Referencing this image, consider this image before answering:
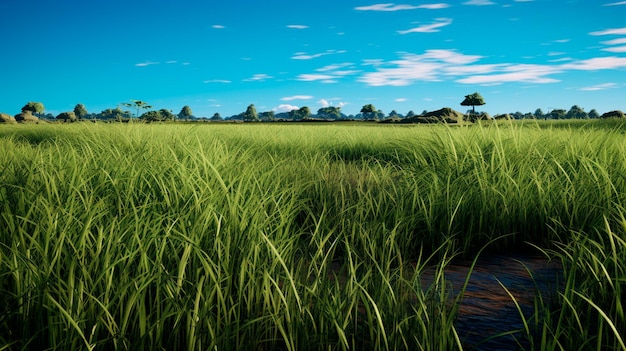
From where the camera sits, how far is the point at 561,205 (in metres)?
2.97

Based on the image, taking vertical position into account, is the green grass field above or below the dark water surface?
above

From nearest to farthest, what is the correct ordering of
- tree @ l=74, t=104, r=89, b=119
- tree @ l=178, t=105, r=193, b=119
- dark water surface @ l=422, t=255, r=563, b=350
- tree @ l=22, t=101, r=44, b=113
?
dark water surface @ l=422, t=255, r=563, b=350 < tree @ l=22, t=101, r=44, b=113 < tree @ l=74, t=104, r=89, b=119 < tree @ l=178, t=105, r=193, b=119

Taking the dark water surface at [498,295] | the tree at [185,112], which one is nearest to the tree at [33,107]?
the tree at [185,112]

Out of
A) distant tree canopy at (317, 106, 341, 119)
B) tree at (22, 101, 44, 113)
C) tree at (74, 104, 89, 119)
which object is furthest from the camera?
distant tree canopy at (317, 106, 341, 119)

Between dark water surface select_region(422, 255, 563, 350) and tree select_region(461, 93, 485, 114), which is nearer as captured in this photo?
dark water surface select_region(422, 255, 563, 350)

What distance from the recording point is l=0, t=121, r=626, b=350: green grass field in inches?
58.6

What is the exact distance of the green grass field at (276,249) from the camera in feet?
4.88

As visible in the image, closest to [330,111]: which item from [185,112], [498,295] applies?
[185,112]

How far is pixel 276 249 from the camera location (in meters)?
1.97

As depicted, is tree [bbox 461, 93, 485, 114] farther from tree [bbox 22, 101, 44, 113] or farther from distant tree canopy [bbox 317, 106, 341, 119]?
tree [bbox 22, 101, 44, 113]

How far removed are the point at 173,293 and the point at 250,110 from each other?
4551 inches

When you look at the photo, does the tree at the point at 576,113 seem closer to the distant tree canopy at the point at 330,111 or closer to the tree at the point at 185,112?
the distant tree canopy at the point at 330,111

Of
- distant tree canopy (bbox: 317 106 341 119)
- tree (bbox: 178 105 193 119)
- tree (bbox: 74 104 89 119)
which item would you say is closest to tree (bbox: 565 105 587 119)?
distant tree canopy (bbox: 317 106 341 119)

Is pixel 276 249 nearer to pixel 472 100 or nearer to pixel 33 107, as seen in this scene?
pixel 472 100
